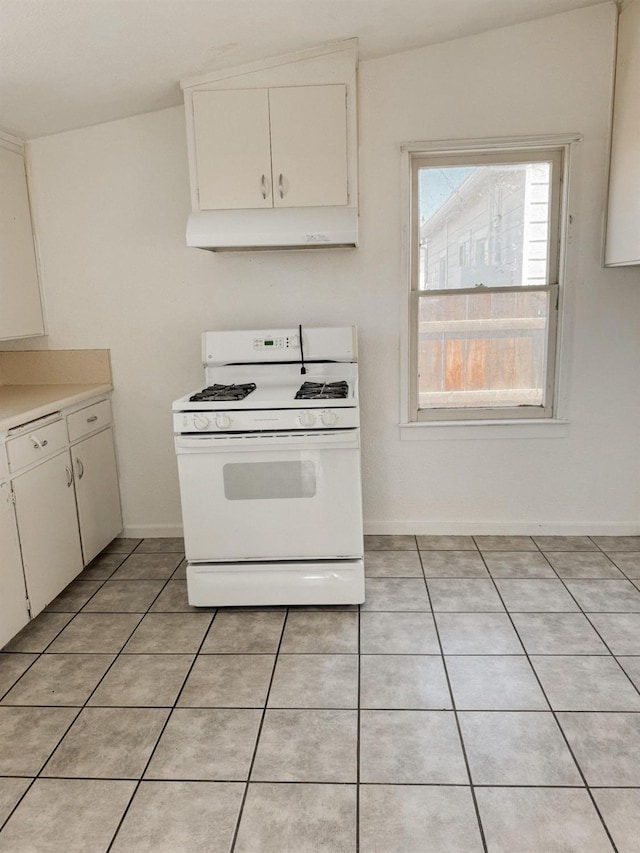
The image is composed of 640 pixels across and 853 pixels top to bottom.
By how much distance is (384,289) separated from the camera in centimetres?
321

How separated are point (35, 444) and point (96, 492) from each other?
63 cm

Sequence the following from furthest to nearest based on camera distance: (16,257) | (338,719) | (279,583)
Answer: (16,257) < (279,583) < (338,719)

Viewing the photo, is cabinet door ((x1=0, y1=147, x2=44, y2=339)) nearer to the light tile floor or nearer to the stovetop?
the stovetop

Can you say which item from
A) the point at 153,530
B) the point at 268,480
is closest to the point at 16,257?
the point at 153,530

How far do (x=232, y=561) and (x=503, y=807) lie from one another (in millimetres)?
1399

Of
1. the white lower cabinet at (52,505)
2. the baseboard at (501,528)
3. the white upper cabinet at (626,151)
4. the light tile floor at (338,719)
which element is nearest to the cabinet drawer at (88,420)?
the white lower cabinet at (52,505)

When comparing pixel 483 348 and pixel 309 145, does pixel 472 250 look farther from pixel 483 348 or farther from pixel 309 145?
pixel 309 145

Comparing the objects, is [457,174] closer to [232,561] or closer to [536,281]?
[536,281]

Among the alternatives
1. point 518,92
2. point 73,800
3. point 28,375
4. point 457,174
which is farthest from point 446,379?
point 73,800

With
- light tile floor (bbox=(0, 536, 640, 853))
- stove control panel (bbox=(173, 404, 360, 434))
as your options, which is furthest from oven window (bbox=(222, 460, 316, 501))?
light tile floor (bbox=(0, 536, 640, 853))

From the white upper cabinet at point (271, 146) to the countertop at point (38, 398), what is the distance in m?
1.08

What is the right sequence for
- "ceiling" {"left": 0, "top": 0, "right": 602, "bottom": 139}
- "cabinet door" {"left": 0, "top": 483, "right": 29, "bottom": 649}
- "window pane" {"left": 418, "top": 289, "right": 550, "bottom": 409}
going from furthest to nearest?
"window pane" {"left": 418, "top": 289, "right": 550, "bottom": 409}
"cabinet door" {"left": 0, "top": 483, "right": 29, "bottom": 649}
"ceiling" {"left": 0, "top": 0, "right": 602, "bottom": 139}

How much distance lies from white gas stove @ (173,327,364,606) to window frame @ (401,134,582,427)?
27.2 inches

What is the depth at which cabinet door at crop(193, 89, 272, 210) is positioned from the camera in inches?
109
